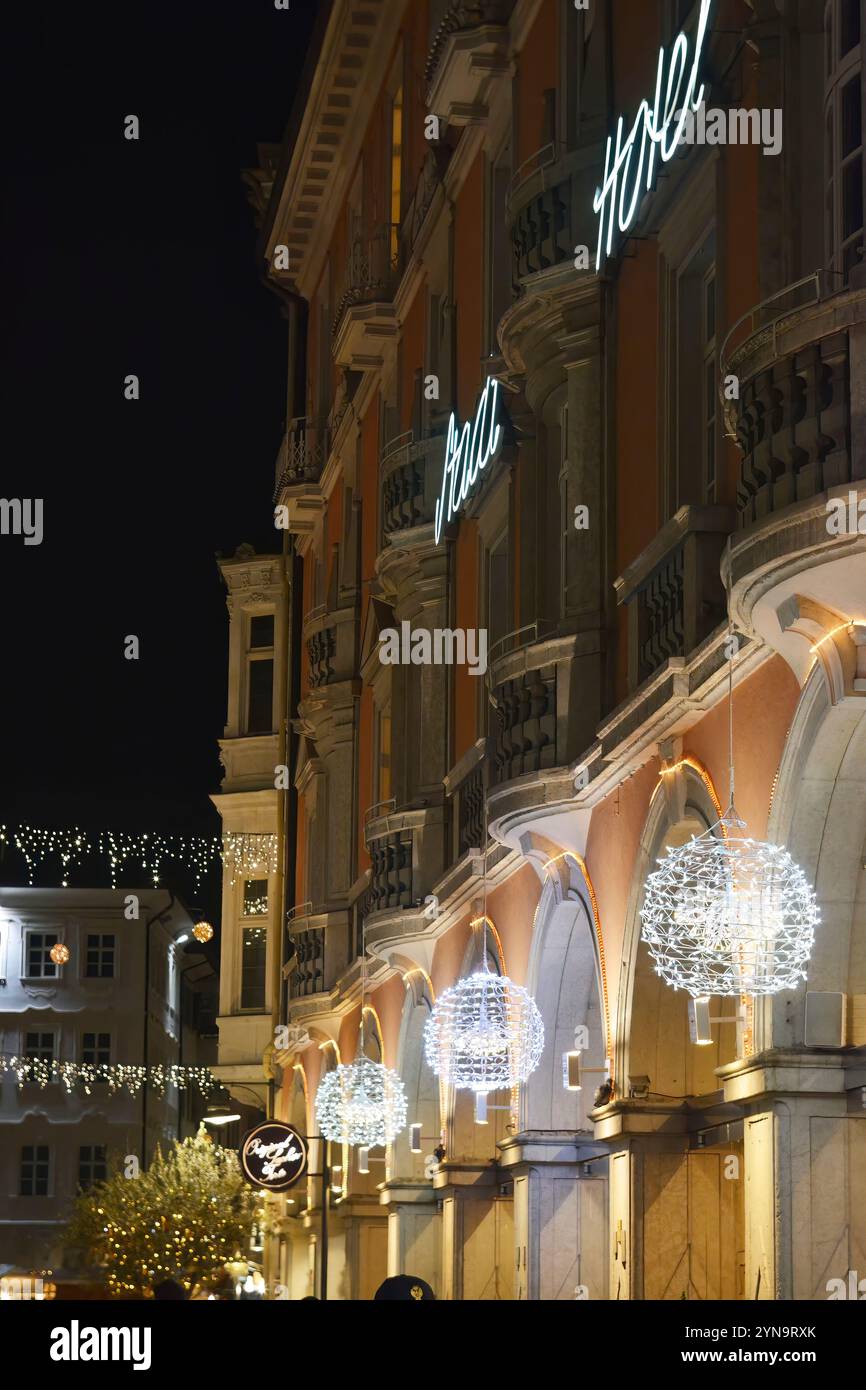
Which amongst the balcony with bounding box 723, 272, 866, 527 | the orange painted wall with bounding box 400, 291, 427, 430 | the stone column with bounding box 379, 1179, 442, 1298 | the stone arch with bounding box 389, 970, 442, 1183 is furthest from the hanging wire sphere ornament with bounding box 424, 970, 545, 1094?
the orange painted wall with bounding box 400, 291, 427, 430

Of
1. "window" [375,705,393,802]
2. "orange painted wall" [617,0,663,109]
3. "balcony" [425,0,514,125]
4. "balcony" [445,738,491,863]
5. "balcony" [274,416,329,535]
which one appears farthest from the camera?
"balcony" [274,416,329,535]

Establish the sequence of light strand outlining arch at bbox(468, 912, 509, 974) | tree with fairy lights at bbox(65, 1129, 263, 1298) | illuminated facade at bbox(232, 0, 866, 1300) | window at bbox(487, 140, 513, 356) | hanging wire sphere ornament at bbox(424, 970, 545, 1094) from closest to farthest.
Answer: illuminated facade at bbox(232, 0, 866, 1300), hanging wire sphere ornament at bbox(424, 970, 545, 1094), light strand outlining arch at bbox(468, 912, 509, 974), window at bbox(487, 140, 513, 356), tree with fairy lights at bbox(65, 1129, 263, 1298)

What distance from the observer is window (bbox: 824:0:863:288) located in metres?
12.3

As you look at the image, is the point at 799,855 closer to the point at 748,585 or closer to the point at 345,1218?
the point at 748,585

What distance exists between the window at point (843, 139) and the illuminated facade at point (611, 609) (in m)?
0.03

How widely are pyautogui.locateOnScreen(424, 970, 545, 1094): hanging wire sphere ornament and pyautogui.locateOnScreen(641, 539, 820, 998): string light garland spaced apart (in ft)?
18.6

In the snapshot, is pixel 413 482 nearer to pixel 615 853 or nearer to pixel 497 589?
pixel 497 589

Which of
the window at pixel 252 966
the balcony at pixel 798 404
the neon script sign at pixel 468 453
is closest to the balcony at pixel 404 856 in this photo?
the neon script sign at pixel 468 453

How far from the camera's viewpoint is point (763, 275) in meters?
13.4

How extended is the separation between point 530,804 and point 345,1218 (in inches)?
619

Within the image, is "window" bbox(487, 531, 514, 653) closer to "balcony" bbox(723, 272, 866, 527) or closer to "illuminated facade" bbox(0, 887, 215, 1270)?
"balcony" bbox(723, 272, 866, 527)

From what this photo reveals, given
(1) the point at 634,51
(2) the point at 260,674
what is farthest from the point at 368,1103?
(2) the point at 260,674
